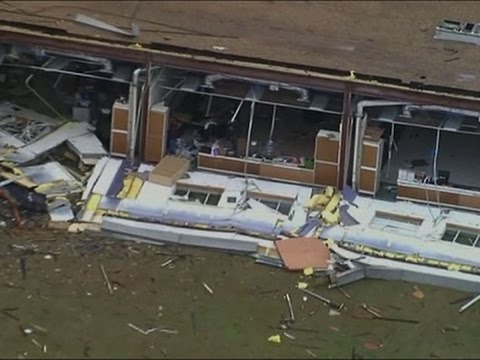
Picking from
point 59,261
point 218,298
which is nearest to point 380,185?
point 218,298

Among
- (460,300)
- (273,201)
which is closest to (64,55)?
(273,201)

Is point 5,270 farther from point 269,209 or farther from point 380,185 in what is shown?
point 380,185

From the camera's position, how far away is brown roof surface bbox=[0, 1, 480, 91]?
21.5 m

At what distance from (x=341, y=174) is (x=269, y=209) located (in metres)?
1.61

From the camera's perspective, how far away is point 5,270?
19.4 m

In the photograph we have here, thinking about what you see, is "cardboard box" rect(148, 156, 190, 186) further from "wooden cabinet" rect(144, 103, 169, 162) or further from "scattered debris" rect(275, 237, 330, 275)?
"scattered debris" rect(275, 237, 330, 275)

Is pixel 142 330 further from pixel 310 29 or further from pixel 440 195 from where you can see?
pixel 310 29

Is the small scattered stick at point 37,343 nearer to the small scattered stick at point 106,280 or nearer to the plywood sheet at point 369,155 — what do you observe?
the small scattered stick at point 106,280

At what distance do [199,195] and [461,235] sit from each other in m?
4.75

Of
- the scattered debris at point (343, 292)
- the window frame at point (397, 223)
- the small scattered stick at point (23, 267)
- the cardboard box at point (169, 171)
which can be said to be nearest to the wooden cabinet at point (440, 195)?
the window frame at point (397, 223)

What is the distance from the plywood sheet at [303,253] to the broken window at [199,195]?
1.87m

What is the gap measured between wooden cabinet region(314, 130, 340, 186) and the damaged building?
26 mm

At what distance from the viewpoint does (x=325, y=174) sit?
22000mm

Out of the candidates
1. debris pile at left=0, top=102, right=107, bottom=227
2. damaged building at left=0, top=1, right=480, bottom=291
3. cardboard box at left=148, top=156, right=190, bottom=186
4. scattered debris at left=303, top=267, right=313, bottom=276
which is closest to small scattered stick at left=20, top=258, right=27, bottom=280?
debris pile at left=0, top=102, right=107, bottom=227
